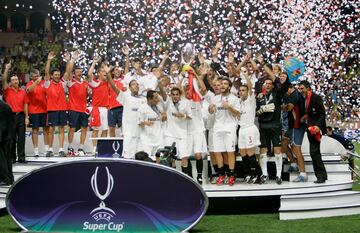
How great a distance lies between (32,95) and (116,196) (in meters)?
7.33

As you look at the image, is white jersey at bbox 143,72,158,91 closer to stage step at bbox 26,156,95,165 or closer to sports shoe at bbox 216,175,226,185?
stage step at bbox 26,156,95,165

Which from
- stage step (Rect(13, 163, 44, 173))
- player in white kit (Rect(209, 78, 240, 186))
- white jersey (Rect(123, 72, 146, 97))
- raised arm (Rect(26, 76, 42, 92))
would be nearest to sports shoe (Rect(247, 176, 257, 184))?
player in white kit (Rect(209, 78, 240, 186))

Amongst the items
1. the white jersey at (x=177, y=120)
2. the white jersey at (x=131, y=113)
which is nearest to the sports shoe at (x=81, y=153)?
the white jersey at (x=131, y=113)

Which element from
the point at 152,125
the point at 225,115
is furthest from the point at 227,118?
the point at 152,125

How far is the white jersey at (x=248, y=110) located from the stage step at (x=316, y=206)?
203 cm

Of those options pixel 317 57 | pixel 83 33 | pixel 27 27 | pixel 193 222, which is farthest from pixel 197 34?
pixel 193 222

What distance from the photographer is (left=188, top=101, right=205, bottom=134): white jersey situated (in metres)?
14.6

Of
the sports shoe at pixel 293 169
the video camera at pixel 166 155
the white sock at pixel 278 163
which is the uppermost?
the video camera at pixel 166 155

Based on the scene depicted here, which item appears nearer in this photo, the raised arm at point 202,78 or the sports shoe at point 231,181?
the sports shoe at point 231,181

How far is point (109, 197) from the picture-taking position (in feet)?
33.6

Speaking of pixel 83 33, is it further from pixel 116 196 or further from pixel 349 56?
pixel 116 196

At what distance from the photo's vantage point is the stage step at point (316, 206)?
12445mm

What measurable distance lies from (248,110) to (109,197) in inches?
188

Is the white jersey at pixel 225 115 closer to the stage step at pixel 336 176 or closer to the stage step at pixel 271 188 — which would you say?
the stage step at pixel 271 188
